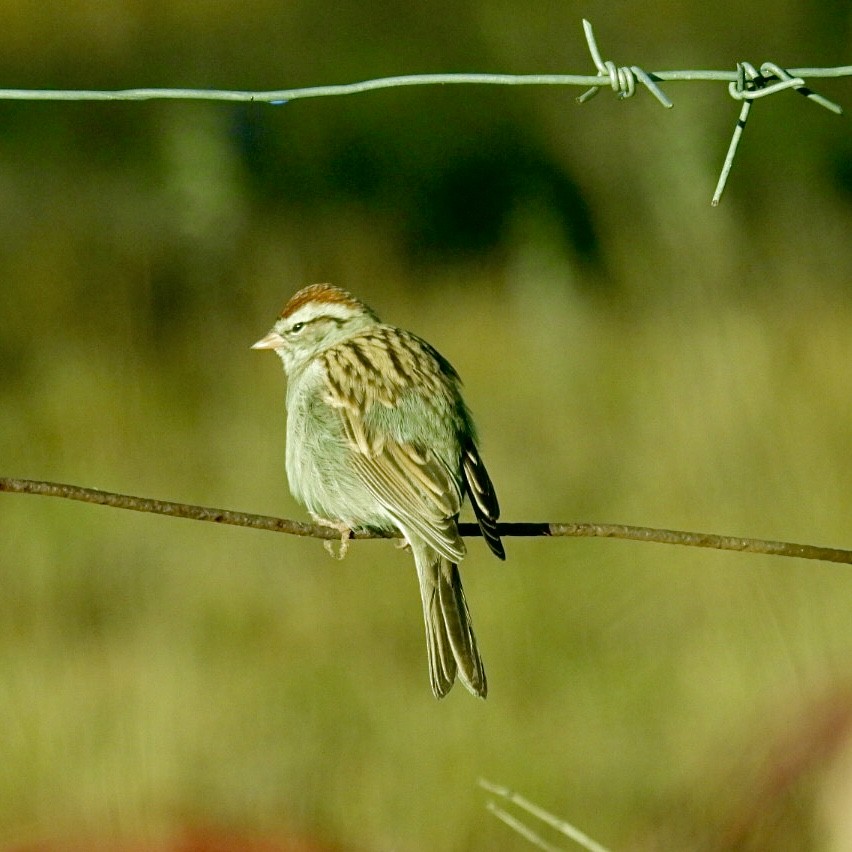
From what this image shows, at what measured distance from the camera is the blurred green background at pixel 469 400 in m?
5.15

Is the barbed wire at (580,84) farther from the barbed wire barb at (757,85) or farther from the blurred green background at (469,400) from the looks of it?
the blurred green background at (469,400)

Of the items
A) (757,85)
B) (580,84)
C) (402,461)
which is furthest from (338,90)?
(402,461)

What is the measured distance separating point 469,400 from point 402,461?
3654 millimetres

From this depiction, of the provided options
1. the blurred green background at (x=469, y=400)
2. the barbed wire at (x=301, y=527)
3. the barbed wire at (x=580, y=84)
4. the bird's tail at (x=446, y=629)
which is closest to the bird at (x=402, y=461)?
the bird's tail at (x=446, y=629)

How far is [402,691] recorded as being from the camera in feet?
18.4

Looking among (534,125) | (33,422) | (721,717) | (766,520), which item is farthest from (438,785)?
(534,125)

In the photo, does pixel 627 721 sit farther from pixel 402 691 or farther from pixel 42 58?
pixel 42 58

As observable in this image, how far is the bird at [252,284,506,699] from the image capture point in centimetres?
348

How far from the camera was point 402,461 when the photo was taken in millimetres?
3660

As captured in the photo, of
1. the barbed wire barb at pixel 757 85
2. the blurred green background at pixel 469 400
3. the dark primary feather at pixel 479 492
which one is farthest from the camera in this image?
the blurred green background at pixel 469 400

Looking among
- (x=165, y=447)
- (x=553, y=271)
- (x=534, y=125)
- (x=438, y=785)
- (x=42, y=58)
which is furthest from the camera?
(x=42, y=58)

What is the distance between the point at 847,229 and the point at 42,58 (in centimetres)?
477

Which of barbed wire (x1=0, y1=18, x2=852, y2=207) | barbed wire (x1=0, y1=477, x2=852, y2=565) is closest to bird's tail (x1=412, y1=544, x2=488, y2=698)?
barbed wire (x1=0, y1=477, x2=852, y2=565)

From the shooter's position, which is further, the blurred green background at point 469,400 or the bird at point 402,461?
the blurred green background at point 469,400
